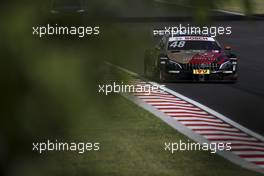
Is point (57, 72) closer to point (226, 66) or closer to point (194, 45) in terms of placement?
point (194, 45)

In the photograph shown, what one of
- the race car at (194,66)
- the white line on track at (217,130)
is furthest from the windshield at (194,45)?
the white line on track at (217,130)

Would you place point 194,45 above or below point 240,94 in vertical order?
above

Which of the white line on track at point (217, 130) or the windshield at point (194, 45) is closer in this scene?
the windshield at point (194, 45)

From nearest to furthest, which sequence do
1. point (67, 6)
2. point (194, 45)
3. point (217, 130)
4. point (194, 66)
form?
point (67, 6) < point (194, 45) < point (217, 130) < point (194, 66)

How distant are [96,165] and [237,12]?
0.44 m

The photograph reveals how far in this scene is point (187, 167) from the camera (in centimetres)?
1203

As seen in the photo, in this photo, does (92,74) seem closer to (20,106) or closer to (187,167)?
(20,106)

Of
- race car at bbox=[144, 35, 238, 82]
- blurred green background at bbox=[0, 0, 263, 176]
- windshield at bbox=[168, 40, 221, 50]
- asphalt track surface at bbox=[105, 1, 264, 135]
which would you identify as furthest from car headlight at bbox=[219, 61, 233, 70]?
blurred green background at bbox=[0, 0, 263, 176]

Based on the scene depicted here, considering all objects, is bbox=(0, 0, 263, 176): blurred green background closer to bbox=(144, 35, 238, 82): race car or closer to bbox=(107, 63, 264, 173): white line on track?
Result: bbox=(107, 63, 264, 173): white line on track

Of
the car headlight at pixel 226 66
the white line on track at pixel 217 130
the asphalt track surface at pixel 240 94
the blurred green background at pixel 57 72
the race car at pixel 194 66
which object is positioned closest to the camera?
the blurred green background at pixel 57 72

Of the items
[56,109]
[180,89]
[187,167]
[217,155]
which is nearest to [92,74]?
[56,109]

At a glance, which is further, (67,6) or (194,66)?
(194,66)

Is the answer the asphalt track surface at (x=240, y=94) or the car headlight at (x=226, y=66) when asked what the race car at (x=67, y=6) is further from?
the car headlight at (x=226, y=66)

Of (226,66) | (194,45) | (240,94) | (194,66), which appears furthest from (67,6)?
(240,94)
